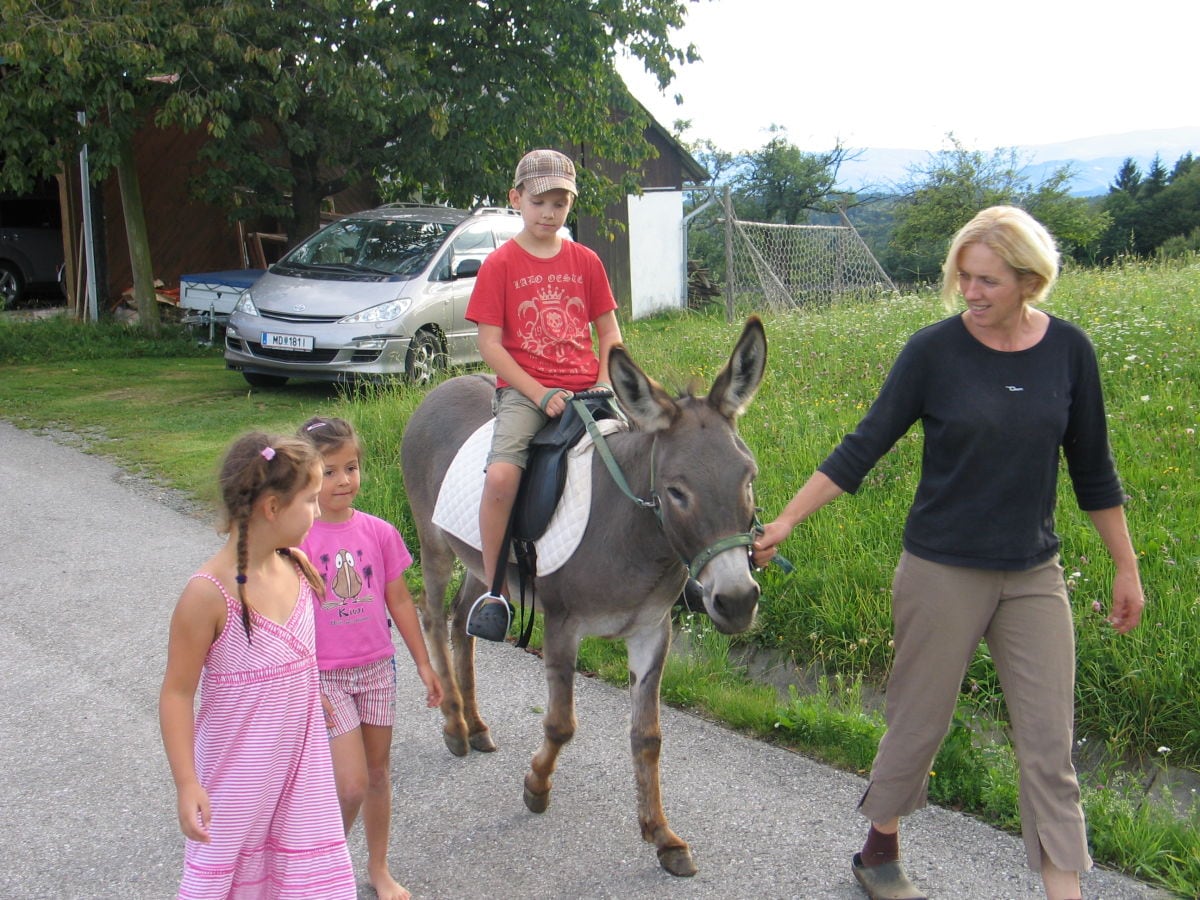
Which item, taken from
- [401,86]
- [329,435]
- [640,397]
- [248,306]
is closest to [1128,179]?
[401,86]

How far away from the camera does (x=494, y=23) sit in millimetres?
15695

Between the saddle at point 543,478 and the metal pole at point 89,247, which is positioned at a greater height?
the metal pole at point 89,247

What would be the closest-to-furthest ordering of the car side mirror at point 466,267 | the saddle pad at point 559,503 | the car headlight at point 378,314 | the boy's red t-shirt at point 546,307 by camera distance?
the saddle pad at point 559,503, the boy's red t-shirt at point 546,307, the car headlight at point 378,314, the car side mirror at point 466,267

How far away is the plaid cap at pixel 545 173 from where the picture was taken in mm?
4152

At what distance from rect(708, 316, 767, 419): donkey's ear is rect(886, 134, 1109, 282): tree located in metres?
27.3

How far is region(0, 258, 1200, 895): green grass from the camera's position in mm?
4176

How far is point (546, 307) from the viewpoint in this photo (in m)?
4.30

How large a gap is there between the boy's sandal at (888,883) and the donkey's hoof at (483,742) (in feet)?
5.91

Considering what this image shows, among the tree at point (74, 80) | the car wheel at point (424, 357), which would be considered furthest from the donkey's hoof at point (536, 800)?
the tree at point (74, 80)

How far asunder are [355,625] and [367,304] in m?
9.23

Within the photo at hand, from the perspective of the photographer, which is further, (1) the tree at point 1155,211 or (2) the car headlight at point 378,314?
(1) the tree at point 1155,211

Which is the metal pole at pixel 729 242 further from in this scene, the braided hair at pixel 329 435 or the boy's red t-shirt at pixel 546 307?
the braided hair at pixel 329 435

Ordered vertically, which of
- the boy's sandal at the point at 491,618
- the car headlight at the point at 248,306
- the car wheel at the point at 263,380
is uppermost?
the car headlight at the point at 248,306

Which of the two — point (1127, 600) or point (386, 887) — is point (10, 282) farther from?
point (1127, 600)
